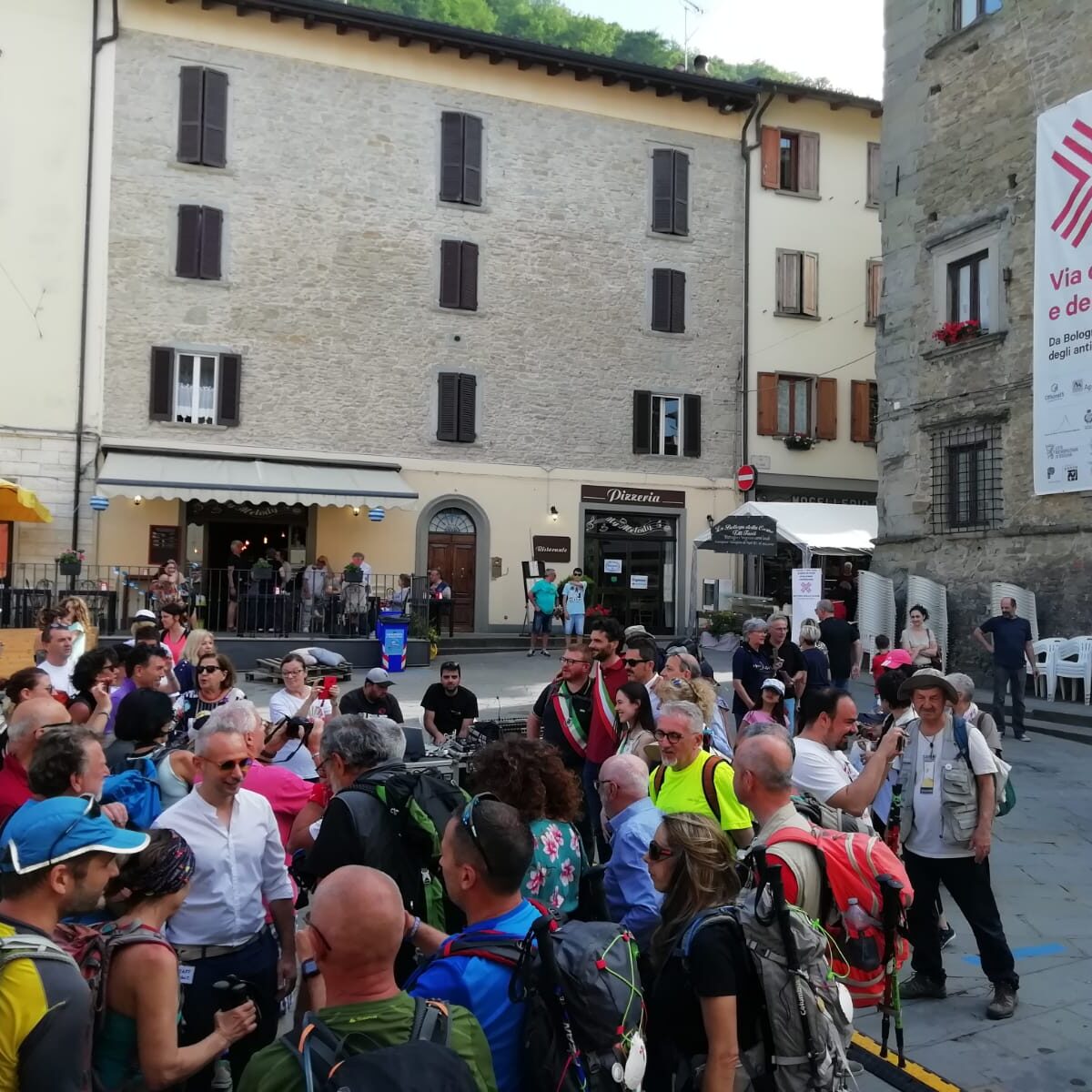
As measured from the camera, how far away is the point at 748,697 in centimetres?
906

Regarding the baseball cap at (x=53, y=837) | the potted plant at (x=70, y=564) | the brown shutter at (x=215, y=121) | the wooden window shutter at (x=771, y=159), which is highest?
the wooden window shutter at (x=771, y=159)

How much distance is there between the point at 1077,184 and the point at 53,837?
54.4 ft

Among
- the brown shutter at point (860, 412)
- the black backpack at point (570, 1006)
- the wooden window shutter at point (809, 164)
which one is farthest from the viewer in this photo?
the brown shutter at point (860, 412)

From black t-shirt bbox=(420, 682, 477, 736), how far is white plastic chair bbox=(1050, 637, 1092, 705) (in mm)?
10041

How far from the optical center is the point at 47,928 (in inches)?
97.9

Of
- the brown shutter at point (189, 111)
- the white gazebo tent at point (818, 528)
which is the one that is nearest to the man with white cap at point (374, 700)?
the white gazebo tent at point (818, 528)

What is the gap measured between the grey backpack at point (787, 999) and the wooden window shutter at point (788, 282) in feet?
82.5

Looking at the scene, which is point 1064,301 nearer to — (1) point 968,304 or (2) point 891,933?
(1) point 968,304

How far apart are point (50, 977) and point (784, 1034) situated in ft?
6.10

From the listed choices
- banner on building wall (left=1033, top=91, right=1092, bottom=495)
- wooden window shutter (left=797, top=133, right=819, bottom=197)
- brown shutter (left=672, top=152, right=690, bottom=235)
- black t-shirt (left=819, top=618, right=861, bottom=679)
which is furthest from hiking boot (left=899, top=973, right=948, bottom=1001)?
wooden window shutter (left=797, top=133, right=819, bottom=197)

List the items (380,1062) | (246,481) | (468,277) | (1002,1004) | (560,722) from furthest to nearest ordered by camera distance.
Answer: (468,277)
(246,481)
(560,722)
(1002,1004)
(380,1062)

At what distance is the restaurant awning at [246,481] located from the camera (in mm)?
19891

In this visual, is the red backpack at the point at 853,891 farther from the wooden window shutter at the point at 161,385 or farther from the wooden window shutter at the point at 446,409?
the wooden window shutter at the point at 446,409

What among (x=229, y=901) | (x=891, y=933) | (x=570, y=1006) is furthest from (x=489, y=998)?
(x=891, y=933)
